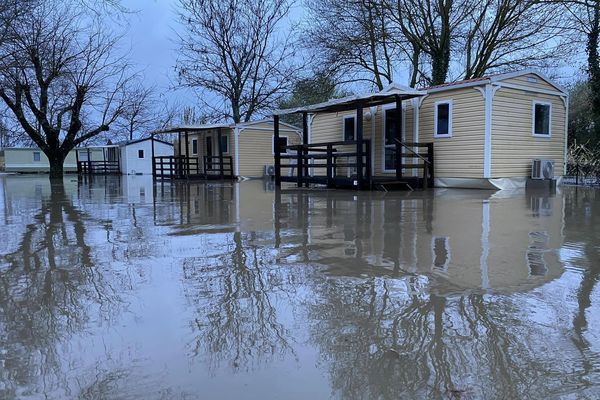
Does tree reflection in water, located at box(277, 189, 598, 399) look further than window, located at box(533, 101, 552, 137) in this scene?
No

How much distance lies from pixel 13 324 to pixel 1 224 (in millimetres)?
5414

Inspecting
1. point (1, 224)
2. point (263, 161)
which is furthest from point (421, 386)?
point (263, 161)

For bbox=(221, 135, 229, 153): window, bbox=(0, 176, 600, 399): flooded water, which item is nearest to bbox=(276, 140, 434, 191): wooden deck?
bbox=(0, 176, 600, 399): flooded water

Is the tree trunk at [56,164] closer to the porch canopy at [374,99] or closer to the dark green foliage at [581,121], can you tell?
the porch canopy at [374,99]

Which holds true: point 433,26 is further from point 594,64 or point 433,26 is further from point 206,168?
point 206,168

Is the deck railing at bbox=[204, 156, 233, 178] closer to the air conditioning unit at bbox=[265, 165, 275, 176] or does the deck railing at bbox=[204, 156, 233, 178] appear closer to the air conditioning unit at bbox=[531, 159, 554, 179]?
the air conditioning unit at bbox=[265, 165, 275, 176]

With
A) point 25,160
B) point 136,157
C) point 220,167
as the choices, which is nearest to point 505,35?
point 220,167

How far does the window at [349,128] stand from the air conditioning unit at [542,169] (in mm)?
5831

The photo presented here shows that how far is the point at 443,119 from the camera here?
1459 centimetres

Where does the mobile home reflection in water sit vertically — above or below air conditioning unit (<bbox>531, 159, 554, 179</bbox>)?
below

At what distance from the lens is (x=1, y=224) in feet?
25.5

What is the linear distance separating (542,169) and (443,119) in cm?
304

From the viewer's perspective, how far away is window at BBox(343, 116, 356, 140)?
1731 cm

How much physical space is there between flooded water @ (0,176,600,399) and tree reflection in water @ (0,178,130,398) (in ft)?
0.04
